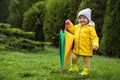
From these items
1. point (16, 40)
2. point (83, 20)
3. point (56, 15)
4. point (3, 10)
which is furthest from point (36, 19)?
point (83, 20)

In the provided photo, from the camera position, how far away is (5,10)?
23.9 meters

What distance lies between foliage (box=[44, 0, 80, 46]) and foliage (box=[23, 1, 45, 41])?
140 centimetres

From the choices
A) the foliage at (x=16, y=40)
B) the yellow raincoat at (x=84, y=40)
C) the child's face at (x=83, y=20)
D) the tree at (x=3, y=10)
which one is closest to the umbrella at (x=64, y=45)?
the yellow raincoat at (x=84, y=40)

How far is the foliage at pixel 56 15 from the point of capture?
16.3 meters

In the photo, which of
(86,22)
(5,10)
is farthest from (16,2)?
(86,22)

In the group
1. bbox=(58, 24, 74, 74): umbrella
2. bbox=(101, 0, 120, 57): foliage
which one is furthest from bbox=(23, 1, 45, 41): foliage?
bbox=(58, 24, 74, 74): umbrella

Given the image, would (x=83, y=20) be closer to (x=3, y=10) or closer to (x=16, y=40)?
(x=16, y=40)

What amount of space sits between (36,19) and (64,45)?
1216 centimetres

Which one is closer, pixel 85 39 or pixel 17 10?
pixel 85 39

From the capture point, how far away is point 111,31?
42.4ft

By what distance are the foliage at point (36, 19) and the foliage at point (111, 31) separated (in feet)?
21.6

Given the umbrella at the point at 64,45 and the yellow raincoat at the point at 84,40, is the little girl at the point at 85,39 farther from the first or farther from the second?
the umbrella at the point at 64,45

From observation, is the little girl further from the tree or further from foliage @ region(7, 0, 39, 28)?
the tree

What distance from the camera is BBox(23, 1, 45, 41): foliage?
19.1 meters
